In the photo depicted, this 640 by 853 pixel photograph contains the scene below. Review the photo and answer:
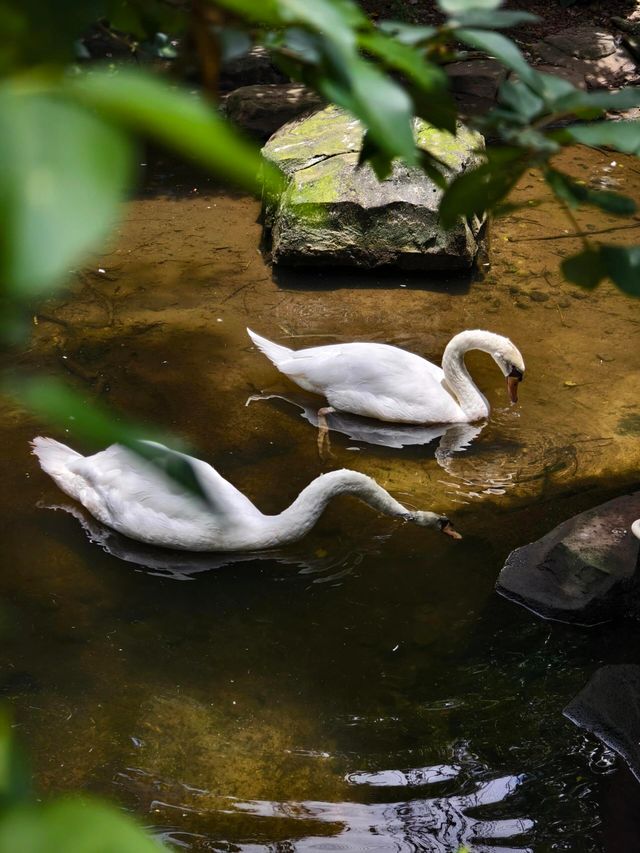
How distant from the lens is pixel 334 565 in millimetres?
4336

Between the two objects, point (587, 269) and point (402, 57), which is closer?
point (402, 57)

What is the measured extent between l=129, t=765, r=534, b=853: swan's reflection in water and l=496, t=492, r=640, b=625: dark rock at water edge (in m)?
0.86

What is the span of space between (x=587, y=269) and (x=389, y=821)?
2642mm

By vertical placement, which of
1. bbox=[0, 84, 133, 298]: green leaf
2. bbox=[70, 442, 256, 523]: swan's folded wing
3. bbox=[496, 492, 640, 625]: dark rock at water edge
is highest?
bbox=[0, 84, 133, 298]: green leaf

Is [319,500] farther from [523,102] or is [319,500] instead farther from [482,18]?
[482,18]

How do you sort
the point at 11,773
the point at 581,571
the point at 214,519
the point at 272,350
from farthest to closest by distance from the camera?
the point at 272,350
the point at 214,519
the point at 581,571
the point at 11,773

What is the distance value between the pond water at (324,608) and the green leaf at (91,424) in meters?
2.33

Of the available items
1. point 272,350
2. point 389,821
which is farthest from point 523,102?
point 272,350

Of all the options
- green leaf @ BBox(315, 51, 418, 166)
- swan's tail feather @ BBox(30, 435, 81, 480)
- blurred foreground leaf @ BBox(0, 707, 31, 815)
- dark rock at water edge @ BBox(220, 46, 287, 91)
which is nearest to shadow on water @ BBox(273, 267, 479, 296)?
swan's tail feather @ BBox(30, 435, 81, 480)

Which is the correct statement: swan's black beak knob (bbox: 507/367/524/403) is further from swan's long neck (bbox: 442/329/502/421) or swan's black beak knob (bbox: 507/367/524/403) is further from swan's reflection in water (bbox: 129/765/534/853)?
swan's reflection in water (bbox: 129/765/534/853)

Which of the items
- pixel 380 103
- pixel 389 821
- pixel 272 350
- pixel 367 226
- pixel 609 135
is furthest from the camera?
pixel 367 226

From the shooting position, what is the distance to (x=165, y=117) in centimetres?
42

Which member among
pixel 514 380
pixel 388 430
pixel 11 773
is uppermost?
pixel 11 773

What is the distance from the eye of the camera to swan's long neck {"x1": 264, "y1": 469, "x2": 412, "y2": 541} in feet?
14.0
